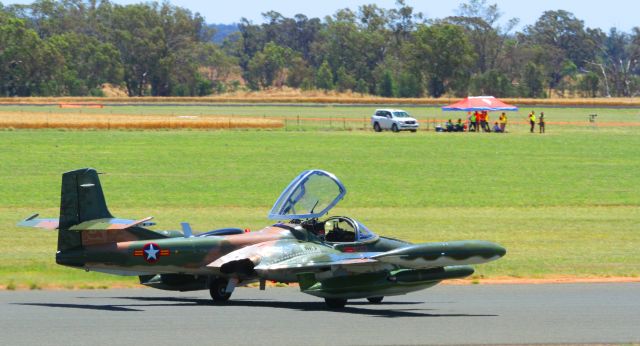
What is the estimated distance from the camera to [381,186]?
49.8 metres

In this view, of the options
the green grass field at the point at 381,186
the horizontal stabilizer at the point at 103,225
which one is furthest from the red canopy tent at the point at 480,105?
the horizontal stabilizer at the point at 103,225

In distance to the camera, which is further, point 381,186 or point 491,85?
point 491,85

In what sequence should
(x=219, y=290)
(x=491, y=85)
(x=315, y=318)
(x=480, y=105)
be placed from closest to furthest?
(x=315, y=318) → (x=219, y=290) → (x=480, y=105) → (x=491, y=85)

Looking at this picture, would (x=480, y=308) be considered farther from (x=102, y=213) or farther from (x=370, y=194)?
(x=370, y=194)

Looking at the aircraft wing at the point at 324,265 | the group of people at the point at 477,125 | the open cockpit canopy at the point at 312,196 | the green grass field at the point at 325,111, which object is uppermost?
the open cockpit canopy at the point at 312,196

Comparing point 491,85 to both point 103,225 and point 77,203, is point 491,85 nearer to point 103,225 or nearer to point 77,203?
point 77,203

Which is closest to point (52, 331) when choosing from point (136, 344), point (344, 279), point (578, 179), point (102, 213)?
point (136, 344)

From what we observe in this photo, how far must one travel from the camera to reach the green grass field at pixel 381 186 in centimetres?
3053

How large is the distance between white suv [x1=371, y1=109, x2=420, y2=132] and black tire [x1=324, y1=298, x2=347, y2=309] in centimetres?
7287

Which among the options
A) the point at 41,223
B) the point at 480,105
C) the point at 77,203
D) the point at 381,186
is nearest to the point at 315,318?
the point at 77,203

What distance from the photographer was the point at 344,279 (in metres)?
20.4

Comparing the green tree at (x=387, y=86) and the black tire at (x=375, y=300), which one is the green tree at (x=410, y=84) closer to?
the green tree at (x=387, y=86)

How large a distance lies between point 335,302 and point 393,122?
7352 cm

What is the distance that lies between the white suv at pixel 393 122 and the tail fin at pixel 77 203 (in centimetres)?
7361
